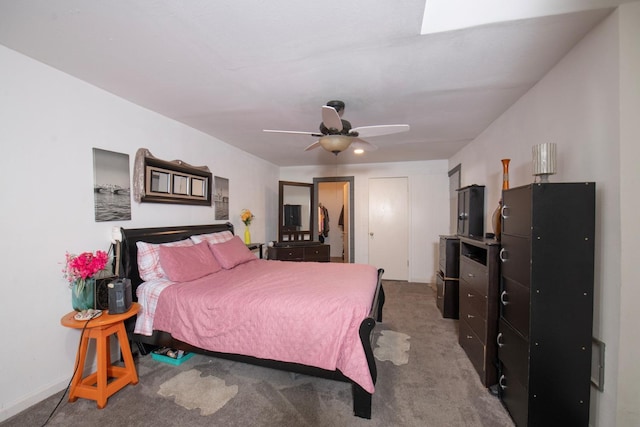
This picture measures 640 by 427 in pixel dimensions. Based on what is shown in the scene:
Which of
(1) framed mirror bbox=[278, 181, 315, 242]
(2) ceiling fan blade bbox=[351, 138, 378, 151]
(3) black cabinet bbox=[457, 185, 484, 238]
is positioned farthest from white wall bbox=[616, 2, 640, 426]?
(1) framed mirror bbox=[278, 181, 315, 242]

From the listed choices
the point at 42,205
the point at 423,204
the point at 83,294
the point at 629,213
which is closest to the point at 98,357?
the point at 83,294

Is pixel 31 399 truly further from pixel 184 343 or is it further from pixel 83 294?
pixel 184 343

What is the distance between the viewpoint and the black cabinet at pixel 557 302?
1.44m

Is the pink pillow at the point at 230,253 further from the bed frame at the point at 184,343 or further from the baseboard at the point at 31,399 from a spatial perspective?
the baseboard at the point at 31,399

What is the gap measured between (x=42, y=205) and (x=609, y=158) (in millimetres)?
3595

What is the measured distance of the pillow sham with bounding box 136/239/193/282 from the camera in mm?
2357

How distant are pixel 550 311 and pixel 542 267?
0.26 meters

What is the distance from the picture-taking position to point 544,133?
197 centimetres

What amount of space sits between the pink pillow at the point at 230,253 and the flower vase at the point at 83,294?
1.17 meters

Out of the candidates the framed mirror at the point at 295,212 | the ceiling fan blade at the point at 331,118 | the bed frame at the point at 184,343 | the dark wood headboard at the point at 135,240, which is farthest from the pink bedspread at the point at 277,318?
the framed mirror at the point at 295,212

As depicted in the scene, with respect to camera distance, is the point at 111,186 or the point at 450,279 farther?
the point at 450,279

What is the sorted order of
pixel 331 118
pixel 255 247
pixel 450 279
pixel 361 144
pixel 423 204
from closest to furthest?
1. pixel 331 118
2. pixel 361 144
3. pixel 450 279
4. pixel 255 247
5. pixel 423 204

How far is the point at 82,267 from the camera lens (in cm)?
182

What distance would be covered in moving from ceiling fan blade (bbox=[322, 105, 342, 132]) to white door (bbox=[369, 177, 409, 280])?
3.43 meters
